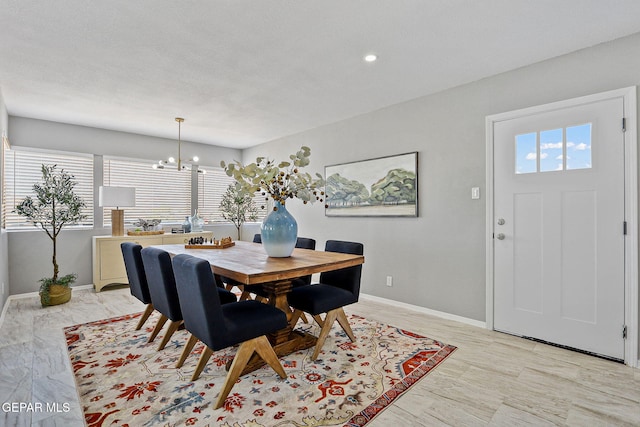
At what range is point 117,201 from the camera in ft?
15.1

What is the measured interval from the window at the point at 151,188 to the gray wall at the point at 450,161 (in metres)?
3.35

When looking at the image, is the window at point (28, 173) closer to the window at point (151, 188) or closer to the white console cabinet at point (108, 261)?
the window at point (151, 188)

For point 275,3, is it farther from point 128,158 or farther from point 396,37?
point 128,158

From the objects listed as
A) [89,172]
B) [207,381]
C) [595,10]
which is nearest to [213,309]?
[207,381]

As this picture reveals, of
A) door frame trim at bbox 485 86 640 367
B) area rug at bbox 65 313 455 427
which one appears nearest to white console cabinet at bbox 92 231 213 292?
area rug at bbox 65 313 455 427

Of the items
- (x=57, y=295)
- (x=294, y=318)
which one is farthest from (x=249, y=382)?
(x=57, y=295)

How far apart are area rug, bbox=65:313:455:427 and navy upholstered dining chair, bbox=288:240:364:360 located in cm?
19

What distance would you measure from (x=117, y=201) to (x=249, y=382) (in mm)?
3707

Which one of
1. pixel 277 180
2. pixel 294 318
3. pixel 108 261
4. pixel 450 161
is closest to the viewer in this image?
pixel 277 180

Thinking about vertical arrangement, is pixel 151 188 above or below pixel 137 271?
above

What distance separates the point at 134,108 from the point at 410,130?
337cm

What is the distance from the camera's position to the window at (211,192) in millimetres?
6133

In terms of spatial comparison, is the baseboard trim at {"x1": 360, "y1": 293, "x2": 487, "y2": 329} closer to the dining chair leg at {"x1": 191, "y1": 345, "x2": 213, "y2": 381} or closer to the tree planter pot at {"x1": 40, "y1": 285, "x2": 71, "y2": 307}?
the dining chair leg at {"x1": 191, "y1": 345, "x2": 213, "y2": 381}

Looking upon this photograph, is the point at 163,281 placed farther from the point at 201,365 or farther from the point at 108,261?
the point at 108,261
